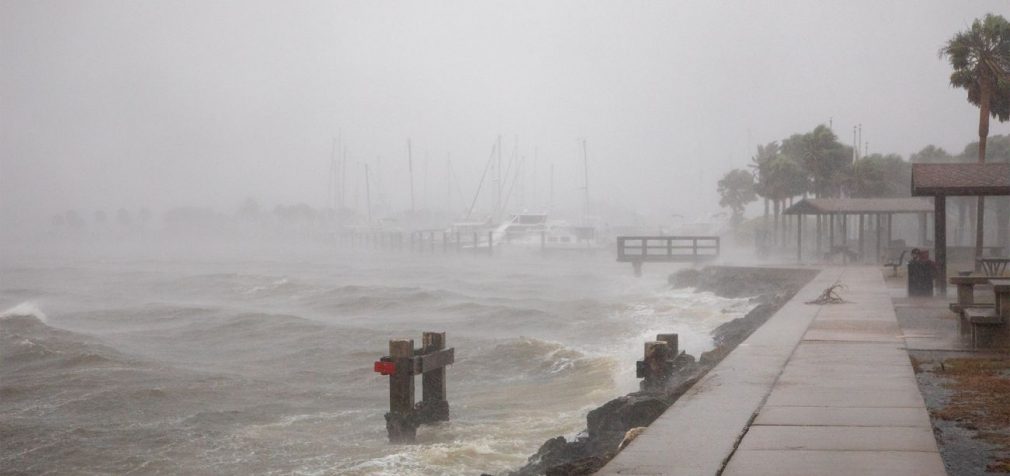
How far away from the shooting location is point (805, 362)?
1210 cm

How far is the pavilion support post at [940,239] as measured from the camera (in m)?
21.2

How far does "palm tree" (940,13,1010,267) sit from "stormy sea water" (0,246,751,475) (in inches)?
459

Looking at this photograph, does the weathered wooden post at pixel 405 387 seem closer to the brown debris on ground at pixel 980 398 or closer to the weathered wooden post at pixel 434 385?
the weathered wooden post at pixel 434 385

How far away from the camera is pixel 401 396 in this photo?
1457 cm

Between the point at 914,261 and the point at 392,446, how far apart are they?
44.8 ft

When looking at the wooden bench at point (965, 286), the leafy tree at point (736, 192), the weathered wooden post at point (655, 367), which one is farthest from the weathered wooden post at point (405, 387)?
the leafy tree at point (736, 192)

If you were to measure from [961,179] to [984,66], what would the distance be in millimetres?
17967

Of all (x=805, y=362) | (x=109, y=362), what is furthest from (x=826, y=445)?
(x=109, y=362)

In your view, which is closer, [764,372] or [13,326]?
[764,372]

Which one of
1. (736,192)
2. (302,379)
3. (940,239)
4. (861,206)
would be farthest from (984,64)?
(736,192)

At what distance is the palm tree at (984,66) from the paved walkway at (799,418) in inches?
980

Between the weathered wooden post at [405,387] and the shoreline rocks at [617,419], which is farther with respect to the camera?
the weathered wooden post at [405,387]

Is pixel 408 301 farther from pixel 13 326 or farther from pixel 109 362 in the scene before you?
pixel 109 362

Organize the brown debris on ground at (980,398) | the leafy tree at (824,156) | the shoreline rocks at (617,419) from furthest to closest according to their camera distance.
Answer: the leafy tree at (824,156), the shoreline rocks at (617,419), the brown debris on ground at (980,398)
